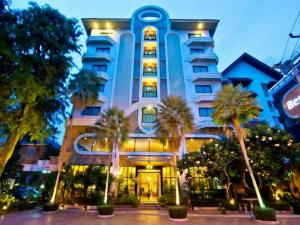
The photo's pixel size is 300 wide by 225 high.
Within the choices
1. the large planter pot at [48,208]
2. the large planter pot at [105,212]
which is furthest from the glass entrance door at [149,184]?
the large planter pot at [48,208]

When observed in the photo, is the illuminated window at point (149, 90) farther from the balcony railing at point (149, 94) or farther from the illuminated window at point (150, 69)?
the illuminated window at point (150, 69)

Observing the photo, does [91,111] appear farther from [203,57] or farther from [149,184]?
[203,57]

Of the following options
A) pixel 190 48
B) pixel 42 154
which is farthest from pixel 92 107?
pixel 190 48

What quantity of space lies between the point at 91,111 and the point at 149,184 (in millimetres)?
13938

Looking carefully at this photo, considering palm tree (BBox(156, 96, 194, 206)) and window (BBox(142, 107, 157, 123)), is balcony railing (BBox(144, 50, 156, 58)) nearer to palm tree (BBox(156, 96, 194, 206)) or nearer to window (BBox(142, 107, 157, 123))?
window (BBox(142, 107, 157, 123))

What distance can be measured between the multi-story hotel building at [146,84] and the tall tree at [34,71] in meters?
6.78

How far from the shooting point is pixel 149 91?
2881cm

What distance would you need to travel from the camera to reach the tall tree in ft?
43.5

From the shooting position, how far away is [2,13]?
41.7ft

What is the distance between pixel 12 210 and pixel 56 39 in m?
16.6

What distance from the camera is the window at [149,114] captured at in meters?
25.7

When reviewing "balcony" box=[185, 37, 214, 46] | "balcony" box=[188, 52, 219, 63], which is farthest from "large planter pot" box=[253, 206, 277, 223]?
"balcony" box=[185, 37, 214, 46]

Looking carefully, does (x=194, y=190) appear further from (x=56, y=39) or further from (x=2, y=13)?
(x=2, y=13)

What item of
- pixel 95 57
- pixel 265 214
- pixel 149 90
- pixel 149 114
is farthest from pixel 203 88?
pixel 265 214
